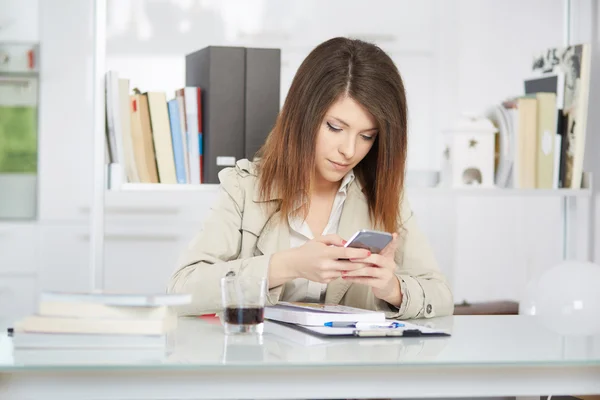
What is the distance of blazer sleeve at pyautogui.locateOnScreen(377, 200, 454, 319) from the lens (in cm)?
173

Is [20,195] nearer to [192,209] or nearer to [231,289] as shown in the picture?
[192,209]

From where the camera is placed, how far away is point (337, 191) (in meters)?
2.03

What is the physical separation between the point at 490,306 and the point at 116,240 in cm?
163

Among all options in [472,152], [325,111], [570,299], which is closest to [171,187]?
[325,111]

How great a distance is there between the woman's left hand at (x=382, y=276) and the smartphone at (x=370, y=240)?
0.03 m

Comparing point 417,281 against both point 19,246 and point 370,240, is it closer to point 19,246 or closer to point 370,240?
point 370,240

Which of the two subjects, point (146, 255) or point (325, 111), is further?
point (146, 255)

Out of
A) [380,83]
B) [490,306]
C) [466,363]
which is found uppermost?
[380,83]

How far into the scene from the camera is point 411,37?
401 centimetres

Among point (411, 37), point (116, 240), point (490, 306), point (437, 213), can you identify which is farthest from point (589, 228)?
point (116, 240)

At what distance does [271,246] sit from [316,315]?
0.48 meters

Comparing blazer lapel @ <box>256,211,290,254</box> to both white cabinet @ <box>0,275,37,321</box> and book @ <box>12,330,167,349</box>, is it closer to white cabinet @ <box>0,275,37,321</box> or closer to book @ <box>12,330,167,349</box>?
book @ <box>12,330,167,349</box>

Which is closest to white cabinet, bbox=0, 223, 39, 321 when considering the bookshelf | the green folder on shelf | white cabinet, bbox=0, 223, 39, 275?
white cabinet, bbox=0, 223, 39, 275

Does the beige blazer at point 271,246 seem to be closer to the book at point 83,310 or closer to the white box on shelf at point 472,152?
the book at point 83,310
